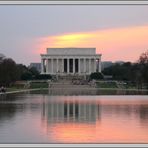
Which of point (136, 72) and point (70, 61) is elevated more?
point (70, 61)

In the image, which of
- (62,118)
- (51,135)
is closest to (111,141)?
(51,135)

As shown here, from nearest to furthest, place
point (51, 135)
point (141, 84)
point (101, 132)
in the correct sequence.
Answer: point (51, 135) → point (101, 132) → point (141, 84)

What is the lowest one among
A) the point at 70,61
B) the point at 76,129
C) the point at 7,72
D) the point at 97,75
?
the point at 76,129

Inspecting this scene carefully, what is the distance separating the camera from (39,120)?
65.0 ft

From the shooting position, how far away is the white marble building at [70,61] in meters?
131

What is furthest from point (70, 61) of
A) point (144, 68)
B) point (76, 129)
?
point (76, 129)

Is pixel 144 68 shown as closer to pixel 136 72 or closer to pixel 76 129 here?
pixel 136 72

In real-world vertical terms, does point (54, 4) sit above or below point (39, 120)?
above

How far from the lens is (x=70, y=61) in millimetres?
134000

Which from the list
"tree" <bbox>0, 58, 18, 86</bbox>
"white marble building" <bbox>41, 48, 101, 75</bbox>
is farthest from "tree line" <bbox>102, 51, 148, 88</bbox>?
"tree" <bbox>0, 58, 18, 86</bbox>

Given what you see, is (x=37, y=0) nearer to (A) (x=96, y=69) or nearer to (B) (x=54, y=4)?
(B) (x=54, y=4)

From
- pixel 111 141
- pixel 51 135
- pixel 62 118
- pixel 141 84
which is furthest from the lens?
pixel 141 84

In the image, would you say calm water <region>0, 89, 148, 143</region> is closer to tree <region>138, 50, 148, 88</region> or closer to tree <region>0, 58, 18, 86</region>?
tree <region>0, 58, 18, 86</region>

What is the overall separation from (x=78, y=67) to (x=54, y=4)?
4678 inches
